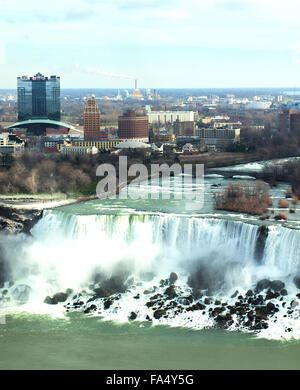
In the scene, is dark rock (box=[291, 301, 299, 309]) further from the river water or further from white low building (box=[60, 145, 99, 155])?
white low building (box=[60, 145, 99, 155])

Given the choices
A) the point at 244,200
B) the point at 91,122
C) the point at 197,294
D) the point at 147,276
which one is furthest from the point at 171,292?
Result: the point at 91,122

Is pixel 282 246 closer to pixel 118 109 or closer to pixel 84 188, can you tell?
pixel 84 188

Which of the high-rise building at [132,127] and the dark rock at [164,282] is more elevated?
the high-rise building at [132,127]

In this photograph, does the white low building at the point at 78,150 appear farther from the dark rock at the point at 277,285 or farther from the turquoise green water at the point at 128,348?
the turquoise green water at the point at 128,348

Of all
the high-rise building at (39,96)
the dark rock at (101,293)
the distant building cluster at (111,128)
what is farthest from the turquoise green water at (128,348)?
the high-rise building at (39,96)

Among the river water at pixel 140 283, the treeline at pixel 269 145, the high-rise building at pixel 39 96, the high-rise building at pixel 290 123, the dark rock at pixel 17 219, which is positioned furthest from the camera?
the high-rise building at pixel 39 96

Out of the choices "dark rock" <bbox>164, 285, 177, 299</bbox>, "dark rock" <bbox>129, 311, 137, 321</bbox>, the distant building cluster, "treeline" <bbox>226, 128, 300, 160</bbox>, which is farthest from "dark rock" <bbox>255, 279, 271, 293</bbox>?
"treeline" <bbox>226, 128, 300, 160</bbox>
